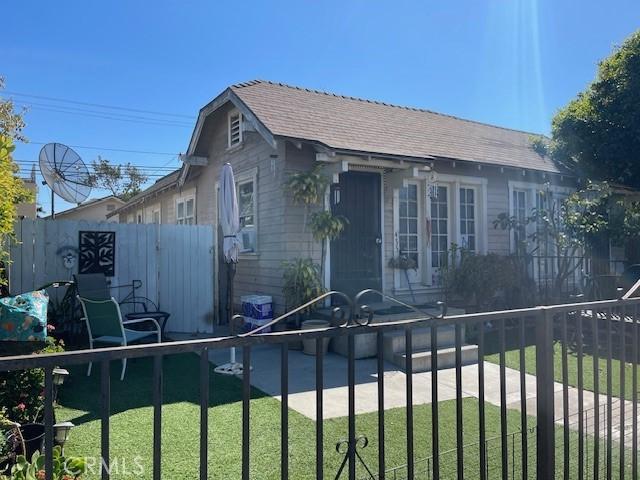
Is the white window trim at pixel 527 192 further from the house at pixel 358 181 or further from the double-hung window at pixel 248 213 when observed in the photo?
the double-hung window at pixel 248 213

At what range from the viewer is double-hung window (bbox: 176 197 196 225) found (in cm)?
1247

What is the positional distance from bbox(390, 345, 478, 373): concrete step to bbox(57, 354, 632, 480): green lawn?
126 cm

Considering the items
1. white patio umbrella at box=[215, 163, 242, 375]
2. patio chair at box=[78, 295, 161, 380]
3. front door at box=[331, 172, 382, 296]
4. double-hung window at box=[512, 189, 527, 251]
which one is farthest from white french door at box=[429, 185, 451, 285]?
patio chair at box=[78, 295, 161, 380]

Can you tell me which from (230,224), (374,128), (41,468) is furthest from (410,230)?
(41,468)

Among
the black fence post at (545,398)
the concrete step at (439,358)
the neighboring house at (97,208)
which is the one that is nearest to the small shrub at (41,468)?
the black fence post at (545,398)

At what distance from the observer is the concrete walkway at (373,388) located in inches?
173

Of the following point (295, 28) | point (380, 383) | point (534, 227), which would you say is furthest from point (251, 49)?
point (380, 383)

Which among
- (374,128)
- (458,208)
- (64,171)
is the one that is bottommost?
(458,208)

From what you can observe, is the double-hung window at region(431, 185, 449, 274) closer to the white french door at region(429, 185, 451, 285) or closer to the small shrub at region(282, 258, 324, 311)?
the white french door at region(429, 185, 451, 285)

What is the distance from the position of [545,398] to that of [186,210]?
12007 mm

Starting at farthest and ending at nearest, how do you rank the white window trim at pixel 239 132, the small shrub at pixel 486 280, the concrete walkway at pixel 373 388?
1. the white window trim at pixel 239 132
2. the small shrub at pixel 486 280
3. the concrete walkway at pixel 373 388

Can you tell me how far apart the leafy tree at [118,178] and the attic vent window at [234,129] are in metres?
30.1

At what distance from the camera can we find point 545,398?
2.24 meters

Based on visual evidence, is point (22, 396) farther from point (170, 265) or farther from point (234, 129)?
point (234, 129)
